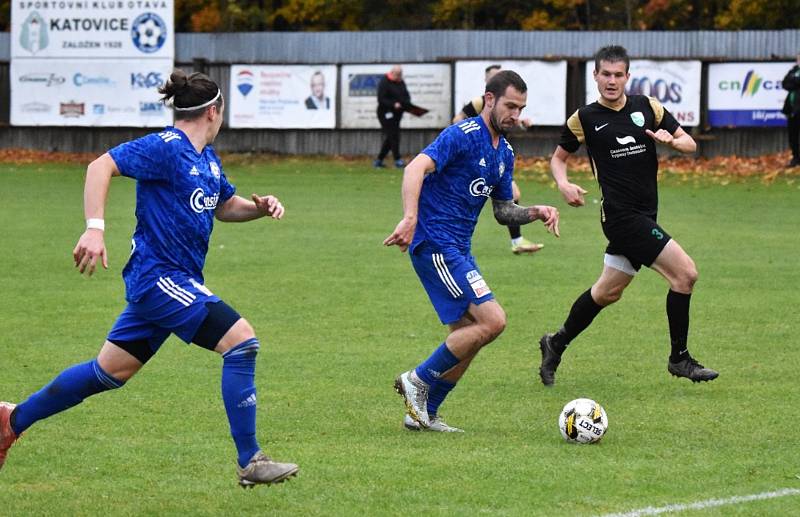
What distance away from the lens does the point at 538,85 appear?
1127 inches

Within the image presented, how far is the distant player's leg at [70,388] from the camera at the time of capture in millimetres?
6402

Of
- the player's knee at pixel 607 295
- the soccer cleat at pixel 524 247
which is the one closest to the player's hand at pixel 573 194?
the player's knee at pixel 607 295

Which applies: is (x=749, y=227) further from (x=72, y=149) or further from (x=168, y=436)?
(x=72, y=149)

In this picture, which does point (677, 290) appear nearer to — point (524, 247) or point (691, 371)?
point (691, 371)

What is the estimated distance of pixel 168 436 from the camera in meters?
7.55

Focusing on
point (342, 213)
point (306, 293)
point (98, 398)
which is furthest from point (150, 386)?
point (342, 213)

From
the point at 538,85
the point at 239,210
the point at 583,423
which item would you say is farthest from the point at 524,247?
the point at 538,85

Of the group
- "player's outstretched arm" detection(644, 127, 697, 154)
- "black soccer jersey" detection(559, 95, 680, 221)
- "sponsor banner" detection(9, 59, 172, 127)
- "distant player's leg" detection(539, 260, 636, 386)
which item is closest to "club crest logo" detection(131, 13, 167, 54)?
"sponsor banner" detection(9, 59, 172, 127)

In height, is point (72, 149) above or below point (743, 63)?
below

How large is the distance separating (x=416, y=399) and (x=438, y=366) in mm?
233

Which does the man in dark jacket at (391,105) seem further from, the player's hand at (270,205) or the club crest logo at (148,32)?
the player's hand at (270,205)

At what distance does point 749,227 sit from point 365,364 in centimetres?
1037

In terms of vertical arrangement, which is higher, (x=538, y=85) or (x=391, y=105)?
(x=538, y=85)

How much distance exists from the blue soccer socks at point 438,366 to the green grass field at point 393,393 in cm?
36
